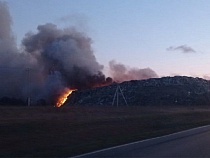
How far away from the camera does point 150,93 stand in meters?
73.6

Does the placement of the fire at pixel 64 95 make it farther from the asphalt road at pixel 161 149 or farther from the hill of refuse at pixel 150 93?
the asphalt road at pixel 161 149

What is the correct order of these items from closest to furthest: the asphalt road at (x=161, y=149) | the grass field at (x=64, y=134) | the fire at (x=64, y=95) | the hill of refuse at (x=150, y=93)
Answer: the asphalt road at (x=161, y=149) → the grass field at (x=64, y=134) → the hill of refuse at (x=150, y=93) → the fire at (x=64, y=95)

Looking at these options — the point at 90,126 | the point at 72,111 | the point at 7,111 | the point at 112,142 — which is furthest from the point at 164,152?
the point at 72,111

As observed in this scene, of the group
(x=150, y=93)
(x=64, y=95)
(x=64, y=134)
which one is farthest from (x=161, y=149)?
(x=150, y=93)

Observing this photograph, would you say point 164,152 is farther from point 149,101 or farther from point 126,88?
point 126,88

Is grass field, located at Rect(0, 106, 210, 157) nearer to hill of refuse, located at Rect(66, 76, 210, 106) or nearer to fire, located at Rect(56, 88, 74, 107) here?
hill of refuse, located at Rect(66, 76, 210, 106)

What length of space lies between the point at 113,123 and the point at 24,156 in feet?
51.0

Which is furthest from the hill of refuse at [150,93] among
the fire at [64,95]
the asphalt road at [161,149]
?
the asphalt road at [161,149]

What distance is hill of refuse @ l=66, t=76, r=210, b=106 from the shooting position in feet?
226

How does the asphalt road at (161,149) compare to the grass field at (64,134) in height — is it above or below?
below

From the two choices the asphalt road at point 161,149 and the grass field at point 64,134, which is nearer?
the asphalt road at point 161,149

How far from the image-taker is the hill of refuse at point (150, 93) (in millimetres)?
68875

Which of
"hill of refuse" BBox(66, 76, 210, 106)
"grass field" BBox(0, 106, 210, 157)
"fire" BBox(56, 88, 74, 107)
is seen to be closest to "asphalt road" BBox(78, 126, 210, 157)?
"grass field" BBox(0, 106, 210, 157)

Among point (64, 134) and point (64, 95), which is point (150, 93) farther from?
point (64, 134)
